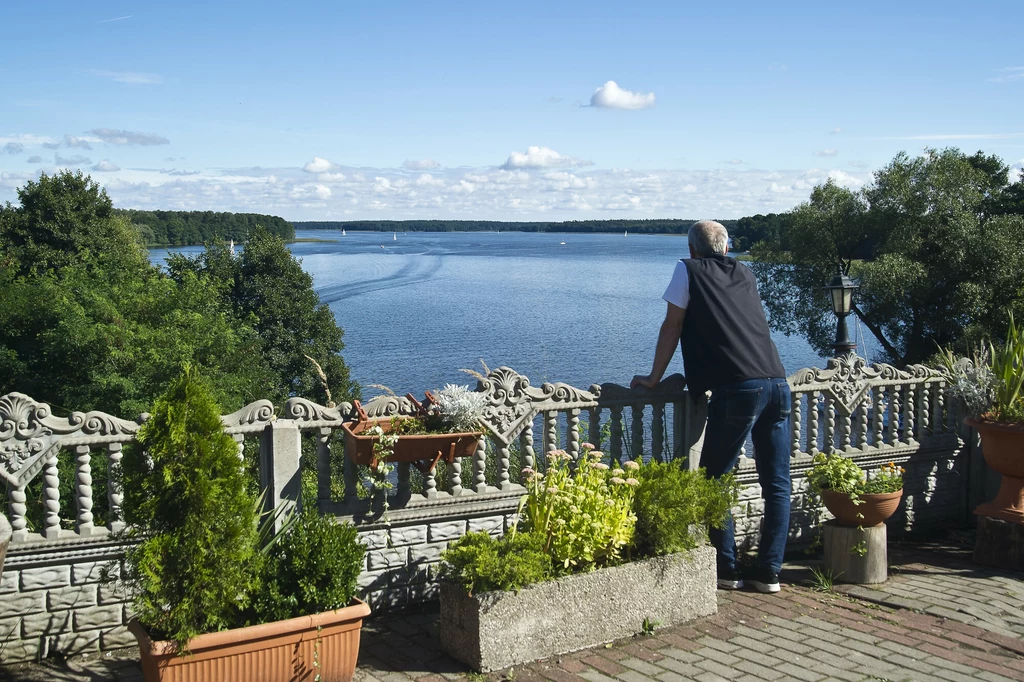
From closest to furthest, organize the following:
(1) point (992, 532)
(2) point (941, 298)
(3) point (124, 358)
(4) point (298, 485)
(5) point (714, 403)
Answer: (4) point (298, 485) → (5) point (714, 403) → (1) point (992, 532) → (3) point (124, 358) → (2) point (941, 298)

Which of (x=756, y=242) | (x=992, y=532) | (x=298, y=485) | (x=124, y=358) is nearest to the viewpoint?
(x=298, y=485)

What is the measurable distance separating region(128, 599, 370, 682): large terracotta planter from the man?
246 centimetres

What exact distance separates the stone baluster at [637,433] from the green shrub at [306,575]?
2182mm

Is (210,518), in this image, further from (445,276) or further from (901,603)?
(445,276)

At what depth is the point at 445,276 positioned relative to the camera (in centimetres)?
Result: 7712

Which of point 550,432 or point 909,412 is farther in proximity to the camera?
point 909,412

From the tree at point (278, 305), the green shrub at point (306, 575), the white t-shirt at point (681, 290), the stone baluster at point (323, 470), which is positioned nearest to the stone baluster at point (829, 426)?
the white t-shirt at point (681, 290)

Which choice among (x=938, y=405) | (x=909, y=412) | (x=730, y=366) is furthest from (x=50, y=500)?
(x=938, y=405)

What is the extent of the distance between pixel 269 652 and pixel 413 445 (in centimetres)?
128

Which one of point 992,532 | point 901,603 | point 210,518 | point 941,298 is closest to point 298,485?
point 210,518

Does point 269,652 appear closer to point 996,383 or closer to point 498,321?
point 996,383

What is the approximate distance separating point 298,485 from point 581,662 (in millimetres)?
1788

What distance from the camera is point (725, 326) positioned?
5504 mm

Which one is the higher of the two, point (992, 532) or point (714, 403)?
point (714, 403)
